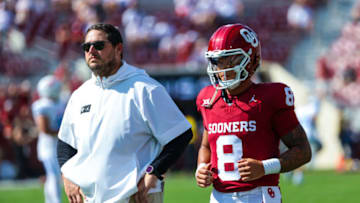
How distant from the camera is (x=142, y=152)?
4.68 m

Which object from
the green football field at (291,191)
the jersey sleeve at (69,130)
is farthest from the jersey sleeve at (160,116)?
the green football field at (291,191)

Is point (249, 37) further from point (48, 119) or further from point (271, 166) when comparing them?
point (48, 119)

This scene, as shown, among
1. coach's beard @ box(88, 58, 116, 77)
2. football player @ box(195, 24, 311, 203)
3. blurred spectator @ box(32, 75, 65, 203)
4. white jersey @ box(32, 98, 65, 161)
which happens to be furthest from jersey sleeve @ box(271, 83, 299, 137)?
white jersey @ box(32, 98, 65, 161)

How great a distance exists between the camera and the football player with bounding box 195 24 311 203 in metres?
4.19

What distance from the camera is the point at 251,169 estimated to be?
4078 millimetres

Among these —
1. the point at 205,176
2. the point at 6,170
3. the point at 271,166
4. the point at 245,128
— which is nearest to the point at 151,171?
the point at 205,176

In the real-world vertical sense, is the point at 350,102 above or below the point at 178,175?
above

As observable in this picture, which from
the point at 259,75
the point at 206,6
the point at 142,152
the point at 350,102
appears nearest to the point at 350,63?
the point at 350,102

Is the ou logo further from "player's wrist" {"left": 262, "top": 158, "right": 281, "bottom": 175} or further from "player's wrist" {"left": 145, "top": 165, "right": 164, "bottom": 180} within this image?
"player's wrist" {"left": 145, "top": 165, "right": 164, "bottom": 180}

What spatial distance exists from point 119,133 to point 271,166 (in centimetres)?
104

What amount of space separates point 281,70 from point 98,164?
14.7 m

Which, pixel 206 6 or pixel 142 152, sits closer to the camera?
pixel 142 152

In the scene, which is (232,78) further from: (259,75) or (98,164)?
(259,75)

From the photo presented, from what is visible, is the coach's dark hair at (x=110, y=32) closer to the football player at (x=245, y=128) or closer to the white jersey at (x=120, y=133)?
the white jersey at (x=120, y=133)
